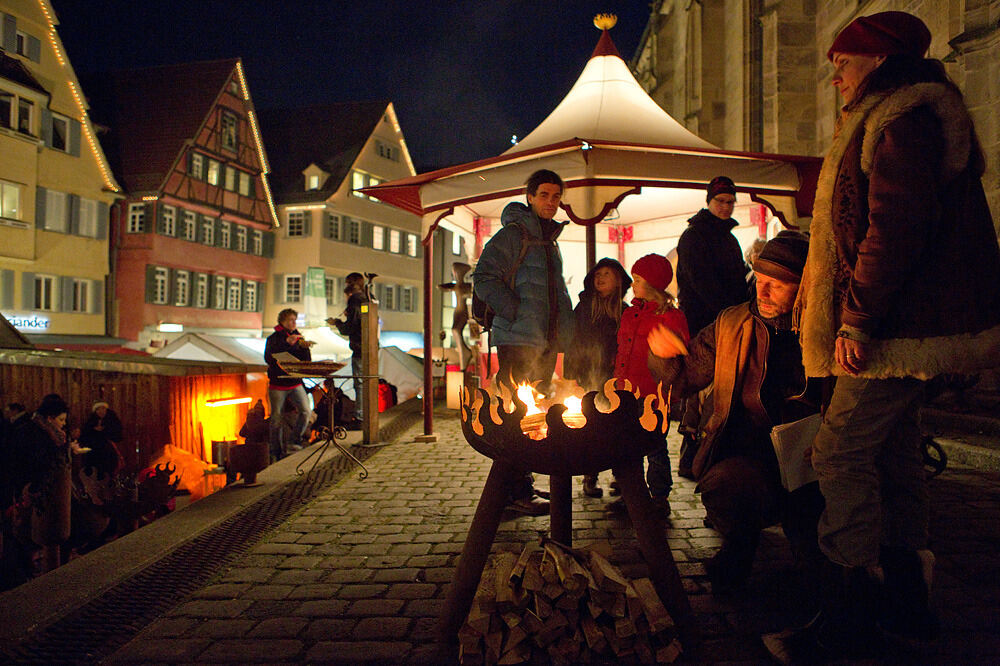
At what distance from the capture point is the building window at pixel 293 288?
29819 mm

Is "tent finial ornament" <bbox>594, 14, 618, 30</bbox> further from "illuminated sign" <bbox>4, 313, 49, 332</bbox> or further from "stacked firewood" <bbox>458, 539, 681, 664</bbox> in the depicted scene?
"illuminated sign" <bbox>4, 313, 49, 332</bbox>

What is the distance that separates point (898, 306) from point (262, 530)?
3648mm

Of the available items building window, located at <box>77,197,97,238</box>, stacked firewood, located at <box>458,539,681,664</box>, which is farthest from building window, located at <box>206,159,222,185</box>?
stacked firewood, located at <box>458,539,681,664</box>

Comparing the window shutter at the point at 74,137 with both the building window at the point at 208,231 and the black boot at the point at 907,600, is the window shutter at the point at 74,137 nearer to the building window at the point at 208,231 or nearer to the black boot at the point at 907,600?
the building window at the point at 208,231

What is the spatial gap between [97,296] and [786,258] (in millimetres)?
26246

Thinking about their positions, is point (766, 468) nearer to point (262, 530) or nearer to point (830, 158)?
point (830, 158)

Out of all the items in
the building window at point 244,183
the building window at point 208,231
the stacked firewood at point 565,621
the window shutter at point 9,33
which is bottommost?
the stacked firewood at point 565,621

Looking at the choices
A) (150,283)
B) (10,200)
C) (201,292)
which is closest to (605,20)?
(10,200)

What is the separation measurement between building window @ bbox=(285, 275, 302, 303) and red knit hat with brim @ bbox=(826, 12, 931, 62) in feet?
96.8

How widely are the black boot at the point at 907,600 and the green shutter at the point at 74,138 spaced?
89.5 feet

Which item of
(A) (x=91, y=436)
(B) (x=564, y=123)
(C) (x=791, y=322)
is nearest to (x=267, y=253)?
(A) (x=91, y=436)

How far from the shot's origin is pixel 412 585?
2988 millimetres

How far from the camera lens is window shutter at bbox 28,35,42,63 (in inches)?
830

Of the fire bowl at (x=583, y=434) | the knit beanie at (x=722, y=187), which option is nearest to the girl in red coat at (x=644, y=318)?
the knit beanie at (x=722, y=187)
